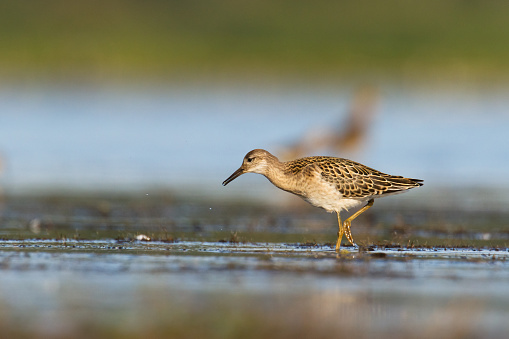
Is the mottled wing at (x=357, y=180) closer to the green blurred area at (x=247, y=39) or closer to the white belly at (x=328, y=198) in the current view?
the white belly at (x=328, y=198)

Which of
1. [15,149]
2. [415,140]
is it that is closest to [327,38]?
[415,140]

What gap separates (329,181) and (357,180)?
0.40 meters

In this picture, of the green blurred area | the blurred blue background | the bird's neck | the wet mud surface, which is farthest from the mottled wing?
the green blurred area

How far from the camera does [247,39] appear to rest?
53.4 metres

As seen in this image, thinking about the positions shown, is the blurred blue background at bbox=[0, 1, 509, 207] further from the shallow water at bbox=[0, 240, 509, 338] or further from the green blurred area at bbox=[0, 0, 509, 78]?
the shallow water at bbox=[0, 240, 509, 338]

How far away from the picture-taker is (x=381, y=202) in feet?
53.2

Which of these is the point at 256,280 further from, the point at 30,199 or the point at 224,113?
the point at 224,113

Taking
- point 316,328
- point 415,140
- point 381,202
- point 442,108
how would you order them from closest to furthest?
point 316,328, point 381,202, point 415,140, point 442,108

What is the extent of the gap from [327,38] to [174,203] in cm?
4088

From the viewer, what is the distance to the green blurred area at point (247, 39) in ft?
162

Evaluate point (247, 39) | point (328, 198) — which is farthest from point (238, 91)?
point (328, 198)

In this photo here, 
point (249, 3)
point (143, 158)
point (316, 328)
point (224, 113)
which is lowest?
point (316, 328)

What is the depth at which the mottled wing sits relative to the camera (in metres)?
11.4

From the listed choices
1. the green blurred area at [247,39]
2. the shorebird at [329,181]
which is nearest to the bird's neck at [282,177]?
the shorebird at [329,181]
